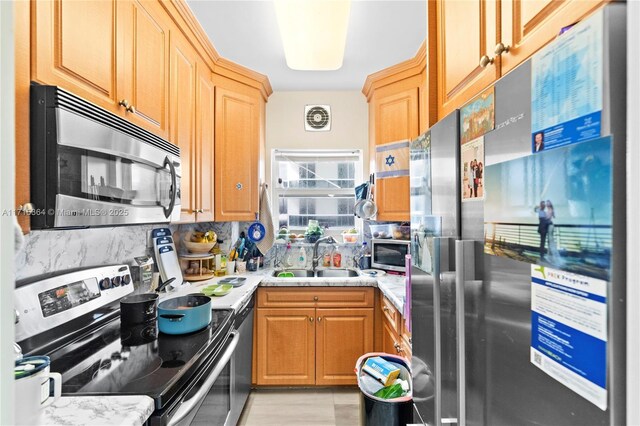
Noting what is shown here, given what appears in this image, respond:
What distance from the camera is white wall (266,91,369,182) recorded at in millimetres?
3148

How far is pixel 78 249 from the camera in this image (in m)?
1.48

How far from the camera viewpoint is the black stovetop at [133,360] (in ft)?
3.04

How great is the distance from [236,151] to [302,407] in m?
2.05

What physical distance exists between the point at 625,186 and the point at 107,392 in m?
1.24

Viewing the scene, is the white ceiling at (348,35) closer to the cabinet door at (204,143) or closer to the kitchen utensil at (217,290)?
the cabinet door at (204,143)

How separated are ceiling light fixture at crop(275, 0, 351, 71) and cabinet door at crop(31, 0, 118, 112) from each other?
0.83 m

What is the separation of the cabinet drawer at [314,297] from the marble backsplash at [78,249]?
3.07 ft

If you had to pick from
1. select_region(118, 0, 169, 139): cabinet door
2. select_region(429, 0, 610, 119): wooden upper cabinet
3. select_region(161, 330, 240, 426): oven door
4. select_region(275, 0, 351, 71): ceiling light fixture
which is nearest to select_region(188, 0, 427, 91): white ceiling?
select_region(275, 0, 351, 71): ceiling light fixture

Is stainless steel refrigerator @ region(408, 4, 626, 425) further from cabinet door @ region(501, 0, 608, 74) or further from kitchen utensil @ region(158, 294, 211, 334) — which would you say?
kitchen utensil @ region(158, 294, 211, 334)

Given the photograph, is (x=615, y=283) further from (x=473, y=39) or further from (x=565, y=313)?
(x=473, y=39)

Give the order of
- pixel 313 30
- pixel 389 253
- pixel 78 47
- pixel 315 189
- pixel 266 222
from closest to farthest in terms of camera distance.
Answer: pixel 78 47
pixel 313 30
pixel 389 253
pixel 266 222
pixel 315 189

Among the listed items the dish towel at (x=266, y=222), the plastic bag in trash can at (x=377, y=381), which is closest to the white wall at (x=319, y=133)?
the dish towel at (x=266, y=222)

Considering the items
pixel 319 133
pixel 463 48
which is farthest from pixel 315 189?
pixel 463 48
